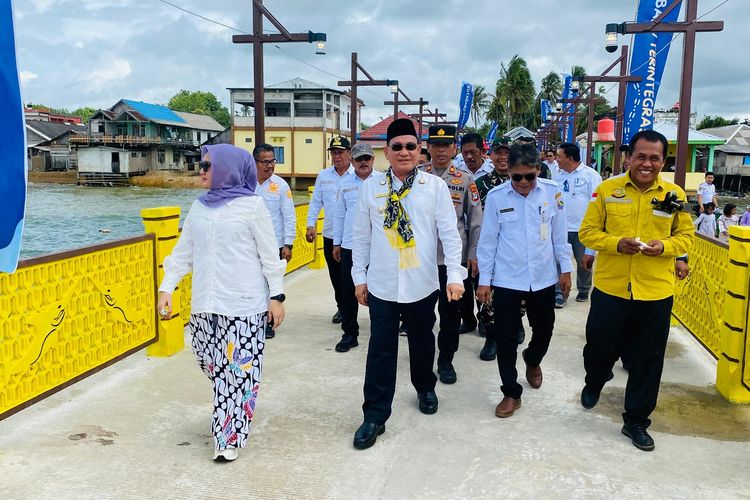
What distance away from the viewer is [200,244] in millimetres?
3191

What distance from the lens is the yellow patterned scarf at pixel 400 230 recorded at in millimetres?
3479

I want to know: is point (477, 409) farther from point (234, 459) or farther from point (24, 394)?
point (24, 394)

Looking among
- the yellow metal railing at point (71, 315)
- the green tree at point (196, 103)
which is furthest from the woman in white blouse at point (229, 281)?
the green tree at point (196, 103)

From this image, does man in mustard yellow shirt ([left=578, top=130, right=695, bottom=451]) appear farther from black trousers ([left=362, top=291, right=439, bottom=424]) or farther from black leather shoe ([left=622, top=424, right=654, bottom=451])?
black trousers ([left=362, top=291, right=439, bottom=424])

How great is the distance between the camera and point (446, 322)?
453 cm

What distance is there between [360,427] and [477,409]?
911 mm

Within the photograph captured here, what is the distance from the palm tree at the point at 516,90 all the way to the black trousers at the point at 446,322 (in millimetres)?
53060

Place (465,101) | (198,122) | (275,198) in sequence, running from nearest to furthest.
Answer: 1. (275,198)
2. (465,101)
3. (198,122)

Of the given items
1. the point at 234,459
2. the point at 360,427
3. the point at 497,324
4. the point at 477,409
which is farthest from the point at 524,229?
the point at 234,459

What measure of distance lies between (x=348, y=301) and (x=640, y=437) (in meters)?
2.70

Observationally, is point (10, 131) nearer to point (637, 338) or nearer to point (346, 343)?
point (637, 338)

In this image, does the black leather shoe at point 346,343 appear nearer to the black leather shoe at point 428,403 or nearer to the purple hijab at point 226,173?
the black leather shoe at point 428,403

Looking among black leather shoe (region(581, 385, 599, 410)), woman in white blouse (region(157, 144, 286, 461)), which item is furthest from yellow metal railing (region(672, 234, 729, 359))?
woman in white blouse (region(157, 144, 286, 461))

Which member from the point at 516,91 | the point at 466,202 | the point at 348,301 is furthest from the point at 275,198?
the point at 516,91
